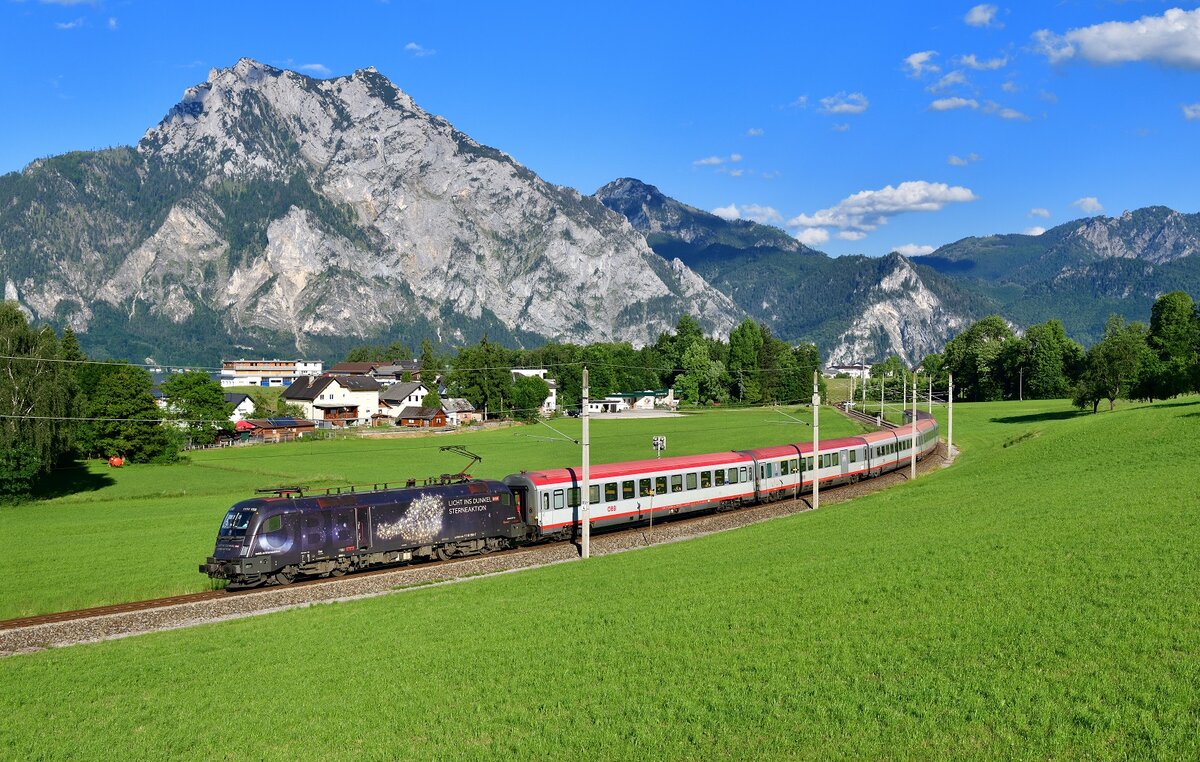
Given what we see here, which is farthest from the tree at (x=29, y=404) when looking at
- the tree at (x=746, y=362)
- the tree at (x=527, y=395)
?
the tree at (x=746, y=362)

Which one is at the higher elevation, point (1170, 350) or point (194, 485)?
point (1170, 350)

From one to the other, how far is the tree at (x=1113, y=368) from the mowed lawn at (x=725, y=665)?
7820 cm

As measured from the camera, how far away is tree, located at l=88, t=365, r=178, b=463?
8525 centimetres

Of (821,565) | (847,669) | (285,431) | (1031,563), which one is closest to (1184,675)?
(847,669)

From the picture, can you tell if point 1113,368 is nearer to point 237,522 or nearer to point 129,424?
point 237,522

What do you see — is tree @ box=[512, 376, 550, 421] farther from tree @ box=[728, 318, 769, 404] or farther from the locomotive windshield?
the locomotive windshield

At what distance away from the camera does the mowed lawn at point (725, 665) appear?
1315cm

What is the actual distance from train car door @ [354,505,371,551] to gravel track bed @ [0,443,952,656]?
1.35 m

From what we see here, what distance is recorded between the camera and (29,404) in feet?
212

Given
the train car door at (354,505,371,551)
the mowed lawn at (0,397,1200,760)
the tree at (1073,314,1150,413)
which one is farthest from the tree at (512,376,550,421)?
the mowed lawn at (0,397,1200,760)

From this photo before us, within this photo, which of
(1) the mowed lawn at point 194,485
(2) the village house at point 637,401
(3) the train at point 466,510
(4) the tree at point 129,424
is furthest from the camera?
(2) the village house at point 637,401

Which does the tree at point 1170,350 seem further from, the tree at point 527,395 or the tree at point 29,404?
the tree at point 29,404

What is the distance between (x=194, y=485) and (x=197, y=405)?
41605 mm

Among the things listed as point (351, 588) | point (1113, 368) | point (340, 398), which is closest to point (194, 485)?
point (351, 588)
